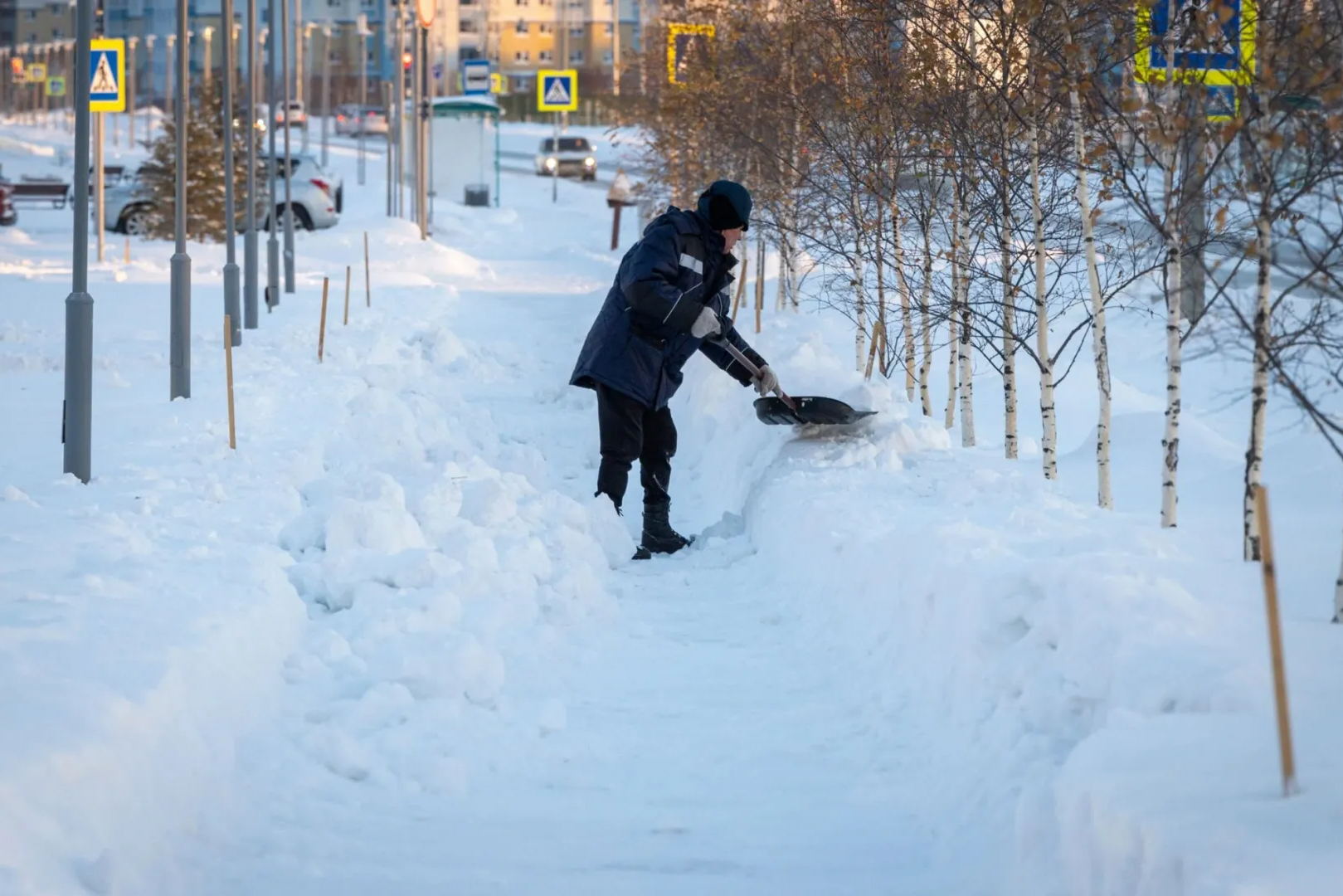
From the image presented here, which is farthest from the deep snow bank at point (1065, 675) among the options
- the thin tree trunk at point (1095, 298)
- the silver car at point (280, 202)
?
the silver car at point (280, 202)

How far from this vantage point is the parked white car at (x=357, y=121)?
78.6 m

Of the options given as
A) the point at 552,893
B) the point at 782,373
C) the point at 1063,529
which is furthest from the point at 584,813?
the point at 782,373

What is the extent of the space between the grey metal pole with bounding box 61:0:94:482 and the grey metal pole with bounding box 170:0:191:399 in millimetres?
2506

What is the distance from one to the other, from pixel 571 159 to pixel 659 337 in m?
50.6

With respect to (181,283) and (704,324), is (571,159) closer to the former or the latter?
(181,283)

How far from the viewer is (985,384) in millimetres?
13695

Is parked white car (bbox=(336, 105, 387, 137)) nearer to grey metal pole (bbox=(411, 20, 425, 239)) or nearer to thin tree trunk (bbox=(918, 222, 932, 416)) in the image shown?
grey metal pole (bbox=(411, 20, 425, 239))

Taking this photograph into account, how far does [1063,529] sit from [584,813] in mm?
2372

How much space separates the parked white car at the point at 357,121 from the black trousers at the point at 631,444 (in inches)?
2613

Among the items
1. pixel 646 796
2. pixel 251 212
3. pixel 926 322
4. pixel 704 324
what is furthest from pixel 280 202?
pixel 646 796

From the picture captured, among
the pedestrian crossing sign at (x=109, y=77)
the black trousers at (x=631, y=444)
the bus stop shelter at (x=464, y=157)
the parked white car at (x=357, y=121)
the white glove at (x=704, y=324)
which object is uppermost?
the parked white car at (x=357, y=121)

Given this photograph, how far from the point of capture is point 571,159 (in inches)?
2269

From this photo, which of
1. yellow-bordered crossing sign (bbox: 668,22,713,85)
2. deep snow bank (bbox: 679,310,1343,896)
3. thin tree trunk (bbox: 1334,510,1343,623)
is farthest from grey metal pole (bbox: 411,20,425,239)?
thin tree trunk (bbox: 1334,510,1343,623)

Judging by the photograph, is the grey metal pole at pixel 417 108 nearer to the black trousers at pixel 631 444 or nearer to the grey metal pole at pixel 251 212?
the grey metal pole at pixel 251 212
